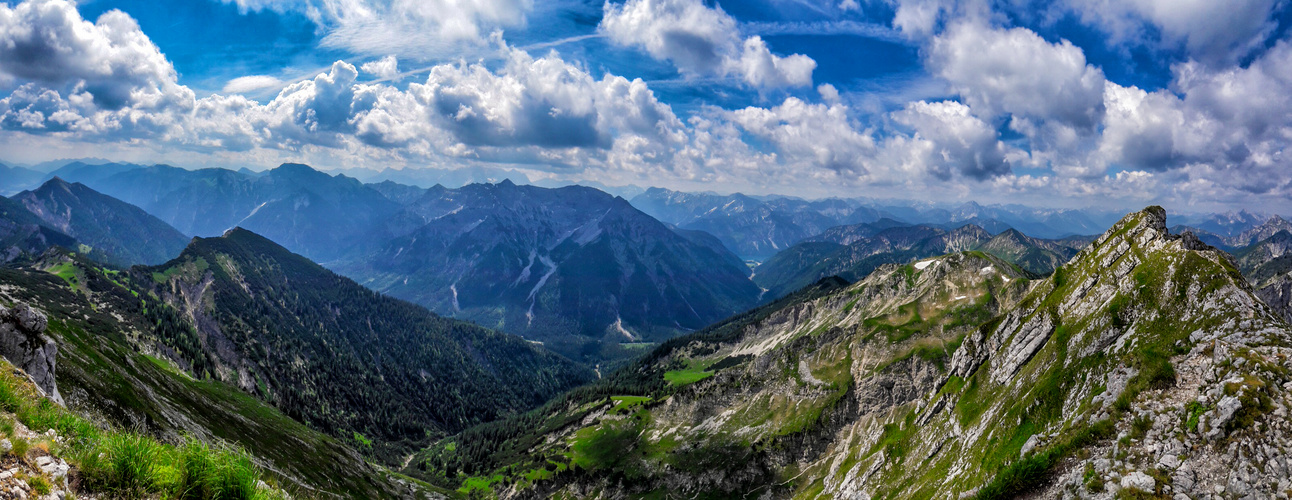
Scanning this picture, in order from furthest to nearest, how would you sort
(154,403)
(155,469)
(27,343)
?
(154,403) → (27,343) → (155,469)

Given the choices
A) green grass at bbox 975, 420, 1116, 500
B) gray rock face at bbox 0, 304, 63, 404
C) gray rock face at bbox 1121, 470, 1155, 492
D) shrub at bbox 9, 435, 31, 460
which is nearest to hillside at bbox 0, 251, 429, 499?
shrub at bbox 9, 435, 31, 460

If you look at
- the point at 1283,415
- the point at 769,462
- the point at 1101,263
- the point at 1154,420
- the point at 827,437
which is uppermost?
the point at 1101,263

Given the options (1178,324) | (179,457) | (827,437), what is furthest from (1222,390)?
(827,437)

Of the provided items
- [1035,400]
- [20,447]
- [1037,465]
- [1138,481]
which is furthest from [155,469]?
[1035,400]

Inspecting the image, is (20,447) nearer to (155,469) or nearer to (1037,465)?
(155,469)

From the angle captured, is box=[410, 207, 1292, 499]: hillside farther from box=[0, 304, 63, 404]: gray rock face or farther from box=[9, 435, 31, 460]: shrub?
box=[0, 304, 63, 404]: gray rock face

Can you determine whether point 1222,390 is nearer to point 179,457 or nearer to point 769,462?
point 179,457

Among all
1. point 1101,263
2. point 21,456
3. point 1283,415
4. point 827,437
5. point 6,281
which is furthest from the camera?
point 6,281
